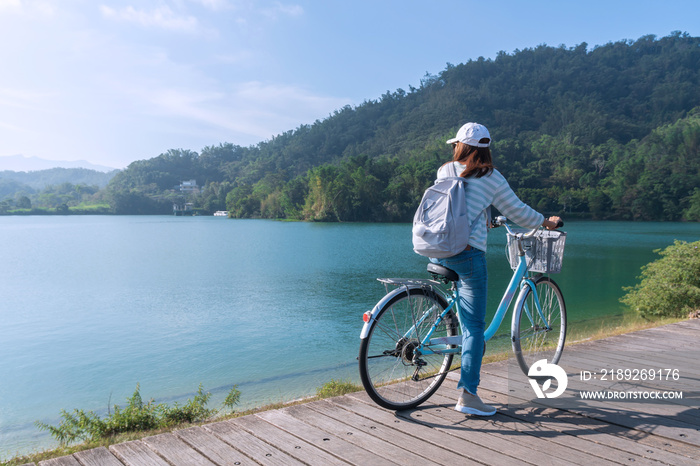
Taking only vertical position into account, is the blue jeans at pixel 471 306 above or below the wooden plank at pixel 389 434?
above

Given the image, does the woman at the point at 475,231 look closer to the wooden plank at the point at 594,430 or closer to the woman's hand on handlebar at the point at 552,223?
the woman's hand on handlebar at the point at 552,223

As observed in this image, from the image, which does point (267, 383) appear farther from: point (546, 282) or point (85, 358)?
point (546, 282)

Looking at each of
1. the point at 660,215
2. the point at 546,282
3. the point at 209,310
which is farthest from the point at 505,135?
the point at 546,282

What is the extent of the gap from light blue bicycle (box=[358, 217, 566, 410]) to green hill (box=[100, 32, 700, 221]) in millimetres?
68201

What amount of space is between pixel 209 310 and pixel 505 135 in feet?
325

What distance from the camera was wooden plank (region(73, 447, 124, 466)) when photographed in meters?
2.31

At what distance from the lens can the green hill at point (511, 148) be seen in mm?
71688

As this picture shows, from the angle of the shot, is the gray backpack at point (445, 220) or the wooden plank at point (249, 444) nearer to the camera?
the wooden plank at point (249, 444)

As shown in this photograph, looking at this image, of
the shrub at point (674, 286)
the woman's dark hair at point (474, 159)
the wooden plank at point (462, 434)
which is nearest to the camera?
the wooden plank at point (462, 434)

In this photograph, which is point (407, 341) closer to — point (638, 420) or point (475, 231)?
point (475, 231)

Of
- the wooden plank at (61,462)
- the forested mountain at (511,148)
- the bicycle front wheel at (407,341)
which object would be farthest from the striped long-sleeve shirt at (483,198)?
the forested mountain at (511,148)

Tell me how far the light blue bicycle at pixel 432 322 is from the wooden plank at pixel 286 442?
1.68 feet

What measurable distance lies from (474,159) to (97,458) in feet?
8.12

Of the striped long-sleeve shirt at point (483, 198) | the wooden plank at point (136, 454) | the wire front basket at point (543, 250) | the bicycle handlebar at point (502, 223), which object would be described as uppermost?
the striped long-sleeve shirt at point (483, 198)
